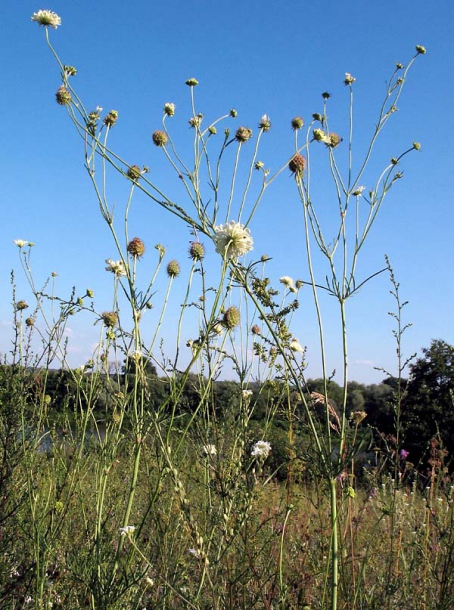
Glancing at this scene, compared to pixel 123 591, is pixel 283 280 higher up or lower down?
higher up

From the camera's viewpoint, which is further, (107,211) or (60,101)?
(60,101)

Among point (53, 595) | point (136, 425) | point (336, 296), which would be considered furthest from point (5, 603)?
point (336, 296)

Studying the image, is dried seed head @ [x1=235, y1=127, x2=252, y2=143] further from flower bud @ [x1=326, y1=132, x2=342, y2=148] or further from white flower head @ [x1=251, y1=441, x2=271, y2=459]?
white flower head @ [x1=251, y1=441, x2=271, y2=459]

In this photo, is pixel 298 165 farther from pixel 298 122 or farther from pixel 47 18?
pixel 47 18

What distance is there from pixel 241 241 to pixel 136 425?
750 mm

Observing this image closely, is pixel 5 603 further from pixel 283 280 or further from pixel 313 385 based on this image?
pixel 313 385

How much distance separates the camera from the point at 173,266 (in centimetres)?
288

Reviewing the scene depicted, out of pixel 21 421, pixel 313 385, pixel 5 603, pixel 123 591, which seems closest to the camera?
pixel 123 591

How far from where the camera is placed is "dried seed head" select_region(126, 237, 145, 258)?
2.65 meters

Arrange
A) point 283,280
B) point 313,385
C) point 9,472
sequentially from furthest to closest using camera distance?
point 313,385 → point 283,280 → point 9,472

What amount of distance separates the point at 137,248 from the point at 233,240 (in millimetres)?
824

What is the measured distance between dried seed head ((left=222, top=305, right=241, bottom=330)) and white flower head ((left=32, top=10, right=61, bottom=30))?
1659 millimetres

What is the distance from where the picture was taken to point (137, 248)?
2680 mm

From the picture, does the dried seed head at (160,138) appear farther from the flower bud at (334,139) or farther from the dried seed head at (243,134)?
the flower bud at (334,139)
